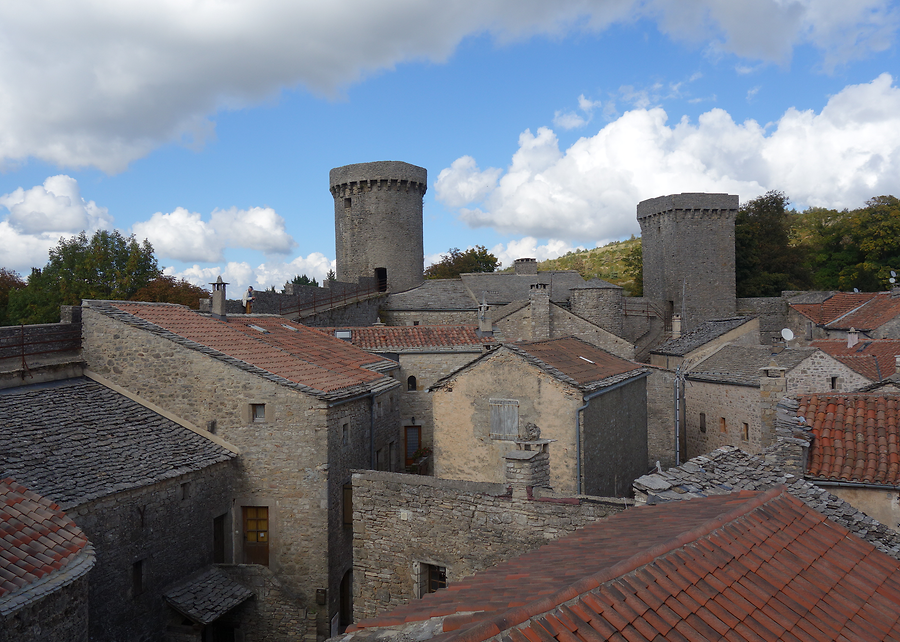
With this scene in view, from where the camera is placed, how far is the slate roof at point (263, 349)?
50.9 feet

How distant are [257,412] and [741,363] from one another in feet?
62.9

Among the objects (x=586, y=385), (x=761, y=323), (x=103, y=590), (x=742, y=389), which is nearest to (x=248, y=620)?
(x=103, y=590)

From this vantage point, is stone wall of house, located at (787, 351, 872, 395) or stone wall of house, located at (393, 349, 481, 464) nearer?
stone wall of house, located at (787, 351, 872, 395)

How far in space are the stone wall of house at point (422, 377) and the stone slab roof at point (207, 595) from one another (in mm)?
10268

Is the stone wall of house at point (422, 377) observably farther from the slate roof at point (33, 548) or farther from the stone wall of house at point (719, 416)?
the slate roof at point (33, 548)

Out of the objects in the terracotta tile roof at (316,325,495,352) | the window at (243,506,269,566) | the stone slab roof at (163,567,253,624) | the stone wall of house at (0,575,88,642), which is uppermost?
the terracotta tile roof at (316,325,495,352)

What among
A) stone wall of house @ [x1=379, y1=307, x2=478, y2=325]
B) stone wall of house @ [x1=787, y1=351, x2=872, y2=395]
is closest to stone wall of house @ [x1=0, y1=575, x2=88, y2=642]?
stone wall of house @ [x1=787, y1=351, x2=872, y2=395]

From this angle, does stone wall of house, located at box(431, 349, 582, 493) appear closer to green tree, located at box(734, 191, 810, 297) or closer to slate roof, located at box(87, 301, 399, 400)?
slate roof, located at box(87, 301, 399, 400)

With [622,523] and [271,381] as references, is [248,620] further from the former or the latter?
[622,523]

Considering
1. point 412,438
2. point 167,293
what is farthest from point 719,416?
point 167,293

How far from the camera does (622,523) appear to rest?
782 cm

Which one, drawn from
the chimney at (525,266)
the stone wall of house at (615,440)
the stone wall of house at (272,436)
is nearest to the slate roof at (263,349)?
the stone wall of house at (272,436)

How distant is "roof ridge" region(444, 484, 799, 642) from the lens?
443 cm

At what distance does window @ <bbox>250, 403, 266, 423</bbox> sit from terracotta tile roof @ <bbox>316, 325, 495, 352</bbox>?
348 inches
